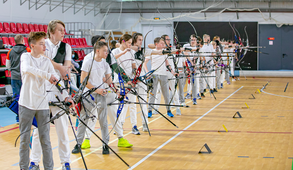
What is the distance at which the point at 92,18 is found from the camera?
16547 mm

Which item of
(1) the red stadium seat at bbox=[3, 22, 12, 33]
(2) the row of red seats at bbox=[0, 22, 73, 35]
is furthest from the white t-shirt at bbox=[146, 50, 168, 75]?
(1) the red stadium seat at bbox=[3, 22, 12, 33]

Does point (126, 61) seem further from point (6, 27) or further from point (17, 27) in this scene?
point (17, 27)

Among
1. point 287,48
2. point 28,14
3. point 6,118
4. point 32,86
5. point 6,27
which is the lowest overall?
point 6,118

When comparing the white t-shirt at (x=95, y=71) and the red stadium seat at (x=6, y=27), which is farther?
the red stadium seat at (x=6, y=27)

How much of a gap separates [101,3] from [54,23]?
14246 millimetres

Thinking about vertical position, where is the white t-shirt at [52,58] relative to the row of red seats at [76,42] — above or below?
below

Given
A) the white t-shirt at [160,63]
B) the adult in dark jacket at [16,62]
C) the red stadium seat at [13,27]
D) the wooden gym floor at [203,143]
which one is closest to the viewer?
the wooden gym floor at [203,143]

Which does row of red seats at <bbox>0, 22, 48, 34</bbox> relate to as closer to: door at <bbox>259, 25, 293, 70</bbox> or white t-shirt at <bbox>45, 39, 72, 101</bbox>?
white t-shirt at <bbox>45, 39, 72, 101</bbox>

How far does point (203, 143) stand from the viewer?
4.47 metres

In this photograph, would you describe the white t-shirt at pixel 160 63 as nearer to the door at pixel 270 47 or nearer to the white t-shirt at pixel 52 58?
the white t-shirt at pixel 52 58

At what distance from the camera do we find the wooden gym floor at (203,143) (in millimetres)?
3602

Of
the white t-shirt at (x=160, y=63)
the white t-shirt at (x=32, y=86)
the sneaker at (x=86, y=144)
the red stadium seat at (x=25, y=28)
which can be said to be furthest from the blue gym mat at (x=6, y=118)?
the red stadium seat at (x=25, y=28)

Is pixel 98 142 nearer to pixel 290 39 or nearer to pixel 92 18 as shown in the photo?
pixel 92 18

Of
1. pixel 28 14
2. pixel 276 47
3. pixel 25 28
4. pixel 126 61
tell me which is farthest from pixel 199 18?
pixel 126 61
